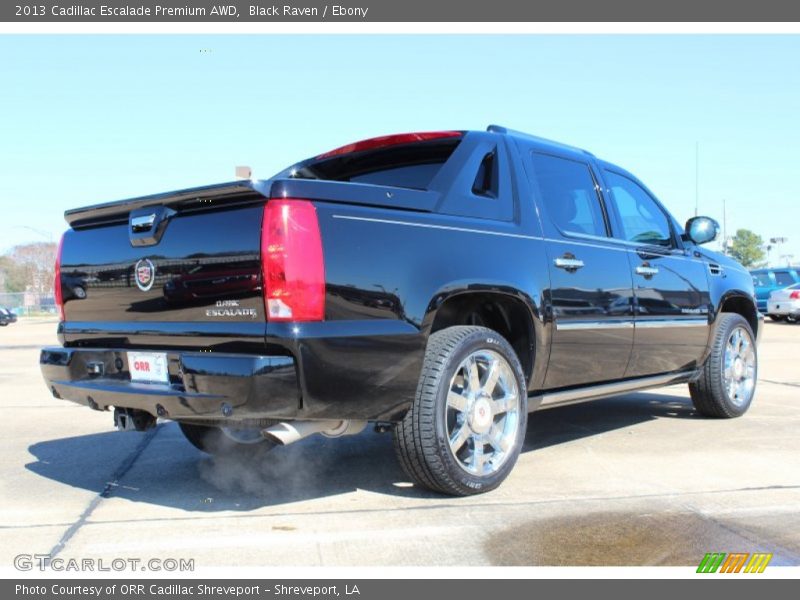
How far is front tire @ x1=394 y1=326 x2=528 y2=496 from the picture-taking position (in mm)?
3508

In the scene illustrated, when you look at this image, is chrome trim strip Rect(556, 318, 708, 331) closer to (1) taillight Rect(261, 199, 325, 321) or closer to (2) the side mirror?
(2) the side mirror

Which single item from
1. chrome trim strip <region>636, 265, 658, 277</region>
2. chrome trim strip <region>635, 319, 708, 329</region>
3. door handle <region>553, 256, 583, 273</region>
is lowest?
chrome trim strip <region>635, 319, 708, 329</region>

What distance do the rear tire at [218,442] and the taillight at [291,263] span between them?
174 centimetres

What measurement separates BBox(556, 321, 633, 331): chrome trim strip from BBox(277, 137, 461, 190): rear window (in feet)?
3.60

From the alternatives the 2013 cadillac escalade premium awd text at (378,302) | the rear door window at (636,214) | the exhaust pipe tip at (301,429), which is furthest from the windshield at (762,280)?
the exhaust pipe tip at (301,429)

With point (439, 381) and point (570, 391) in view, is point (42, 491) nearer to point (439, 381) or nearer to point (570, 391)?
point (439, 381)

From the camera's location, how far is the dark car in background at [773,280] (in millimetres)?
24386

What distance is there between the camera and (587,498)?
12.4ft

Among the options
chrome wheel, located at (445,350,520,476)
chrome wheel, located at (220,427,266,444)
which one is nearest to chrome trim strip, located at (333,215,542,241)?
chrome wheel, located at (445,350,520,476)

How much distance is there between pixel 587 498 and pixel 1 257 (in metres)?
131

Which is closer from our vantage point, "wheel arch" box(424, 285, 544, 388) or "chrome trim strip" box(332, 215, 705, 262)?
"chrome trim strip" box(332, 215, 705, 262)

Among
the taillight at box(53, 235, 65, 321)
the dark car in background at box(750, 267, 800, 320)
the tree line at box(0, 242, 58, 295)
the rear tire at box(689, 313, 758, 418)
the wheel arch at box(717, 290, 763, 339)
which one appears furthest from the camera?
the tree line at box(0, 242, 58, 295)

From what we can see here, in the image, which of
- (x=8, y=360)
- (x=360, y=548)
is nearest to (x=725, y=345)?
(x=360, y=548)

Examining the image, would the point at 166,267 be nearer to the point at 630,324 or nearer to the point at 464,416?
the point at 464,416
